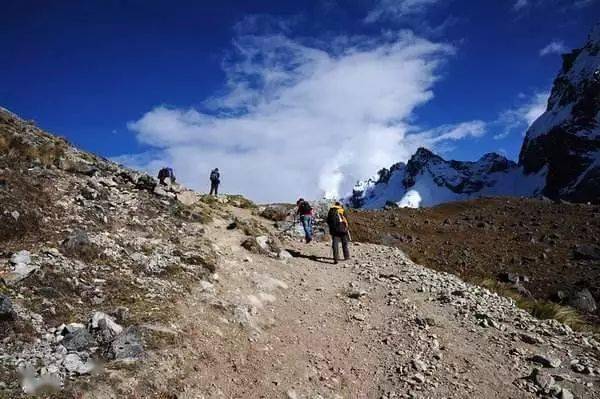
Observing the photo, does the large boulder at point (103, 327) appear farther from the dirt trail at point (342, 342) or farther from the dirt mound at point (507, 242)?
the dirt mound at point (507, 242)

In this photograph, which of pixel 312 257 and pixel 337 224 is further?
pixel 312 257

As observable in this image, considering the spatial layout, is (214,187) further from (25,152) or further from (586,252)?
(586,252)

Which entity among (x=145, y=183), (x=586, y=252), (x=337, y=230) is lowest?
(x=586, y=252)

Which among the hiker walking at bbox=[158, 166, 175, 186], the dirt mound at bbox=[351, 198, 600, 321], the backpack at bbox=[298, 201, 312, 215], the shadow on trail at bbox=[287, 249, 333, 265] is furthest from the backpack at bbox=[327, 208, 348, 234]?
the hiker walking at bbox=[158, 166, 175, 186]

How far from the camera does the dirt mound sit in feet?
73.9

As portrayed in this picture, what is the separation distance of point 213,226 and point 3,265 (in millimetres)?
9197

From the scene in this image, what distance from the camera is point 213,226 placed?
1884cm

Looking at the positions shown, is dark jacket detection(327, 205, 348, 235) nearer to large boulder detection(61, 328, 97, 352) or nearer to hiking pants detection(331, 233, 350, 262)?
hiking pants detection(331, 233, 350, 262)

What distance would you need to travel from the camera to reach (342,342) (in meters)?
11.6

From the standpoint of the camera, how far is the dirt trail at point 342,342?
9.30 m

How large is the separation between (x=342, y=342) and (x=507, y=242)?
21.4m

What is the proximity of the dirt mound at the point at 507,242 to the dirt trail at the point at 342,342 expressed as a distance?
7084mm

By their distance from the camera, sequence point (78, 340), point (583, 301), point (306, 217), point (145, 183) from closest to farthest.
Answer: point (78, 340) < point (583, 301) < point (145, 183) < point (306, 217)

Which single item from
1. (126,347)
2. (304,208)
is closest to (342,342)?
(126,347)
